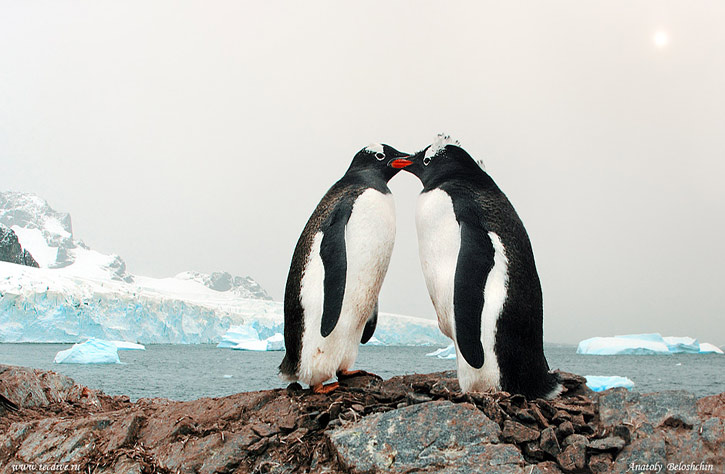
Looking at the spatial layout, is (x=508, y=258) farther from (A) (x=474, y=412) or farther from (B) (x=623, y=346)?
(B) (x=623, y=346)

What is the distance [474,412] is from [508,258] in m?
1.01

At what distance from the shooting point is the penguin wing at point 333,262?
135 inches

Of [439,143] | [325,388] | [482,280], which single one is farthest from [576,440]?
[439,143]

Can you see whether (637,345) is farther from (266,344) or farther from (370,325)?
(370,325)

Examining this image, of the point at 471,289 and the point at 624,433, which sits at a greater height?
the point at 471,289

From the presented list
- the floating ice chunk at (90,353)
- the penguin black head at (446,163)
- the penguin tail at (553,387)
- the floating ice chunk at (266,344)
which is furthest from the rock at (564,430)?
the floating ice chunk at (266,344)

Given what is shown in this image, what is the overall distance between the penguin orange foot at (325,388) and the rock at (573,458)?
154cm

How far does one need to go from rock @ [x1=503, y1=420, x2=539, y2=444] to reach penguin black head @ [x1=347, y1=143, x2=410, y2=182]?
2.07 meters

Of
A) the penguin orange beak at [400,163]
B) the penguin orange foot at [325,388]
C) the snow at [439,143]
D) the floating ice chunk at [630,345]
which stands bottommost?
the floating ice chunk at [630,345]

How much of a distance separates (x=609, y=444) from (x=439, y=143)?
7.09 ft

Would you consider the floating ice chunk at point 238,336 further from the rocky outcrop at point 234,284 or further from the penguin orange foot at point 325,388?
the rocky outcrop at point 234,284

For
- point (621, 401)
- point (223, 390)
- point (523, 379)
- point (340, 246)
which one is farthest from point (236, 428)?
point (223, 390)

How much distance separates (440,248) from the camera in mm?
3480

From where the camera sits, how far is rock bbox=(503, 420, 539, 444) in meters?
2.62
